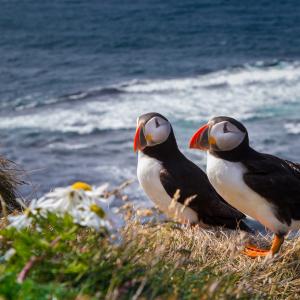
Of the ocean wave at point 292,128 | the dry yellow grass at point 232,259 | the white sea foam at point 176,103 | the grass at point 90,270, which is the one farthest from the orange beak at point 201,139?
the white sea foam at point 176,103

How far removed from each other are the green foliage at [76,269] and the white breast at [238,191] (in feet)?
7.14

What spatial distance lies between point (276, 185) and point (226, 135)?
581 millimetres

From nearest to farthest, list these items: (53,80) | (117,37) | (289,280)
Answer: (289,280) → (53,80) → (117,37)

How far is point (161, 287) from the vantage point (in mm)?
4707

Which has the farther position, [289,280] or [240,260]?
[240,260]

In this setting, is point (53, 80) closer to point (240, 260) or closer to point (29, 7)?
point (29, 7)

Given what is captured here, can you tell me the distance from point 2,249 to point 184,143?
36.0 metres

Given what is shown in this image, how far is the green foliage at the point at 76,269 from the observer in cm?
407

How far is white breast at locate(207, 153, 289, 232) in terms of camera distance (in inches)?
278

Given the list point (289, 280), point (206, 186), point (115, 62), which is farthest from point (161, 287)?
point (115, 62)

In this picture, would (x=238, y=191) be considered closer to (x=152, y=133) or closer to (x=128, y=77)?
(x=152, y=133)

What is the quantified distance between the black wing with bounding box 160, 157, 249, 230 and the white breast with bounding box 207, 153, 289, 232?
0.82 meters

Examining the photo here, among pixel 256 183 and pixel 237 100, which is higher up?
pixel 256 183

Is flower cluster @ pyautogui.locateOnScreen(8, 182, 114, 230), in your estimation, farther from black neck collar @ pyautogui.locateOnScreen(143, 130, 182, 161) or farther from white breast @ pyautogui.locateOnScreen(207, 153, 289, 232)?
black neck collar @ pyautogui.locateOnScreen(143, 130, 182, 161)
